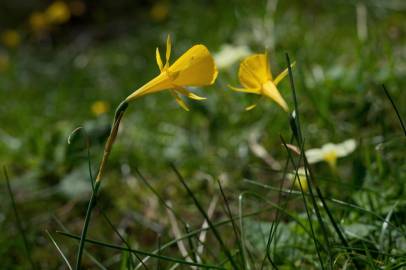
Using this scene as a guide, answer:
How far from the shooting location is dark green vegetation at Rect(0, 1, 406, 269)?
3.56 feet

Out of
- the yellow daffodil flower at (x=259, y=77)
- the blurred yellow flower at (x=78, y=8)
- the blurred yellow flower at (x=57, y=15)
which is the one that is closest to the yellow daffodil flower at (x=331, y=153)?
the yellow daffodil flower at (x=259, y=77)

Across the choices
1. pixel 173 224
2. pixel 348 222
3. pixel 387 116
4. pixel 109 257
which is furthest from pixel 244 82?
pixel 387 116

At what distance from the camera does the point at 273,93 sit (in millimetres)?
919

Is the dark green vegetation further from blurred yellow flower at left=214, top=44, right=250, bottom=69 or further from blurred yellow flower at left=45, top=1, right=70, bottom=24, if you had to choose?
blurred yellow flower at left=45, top=1, right=70, bottom=24

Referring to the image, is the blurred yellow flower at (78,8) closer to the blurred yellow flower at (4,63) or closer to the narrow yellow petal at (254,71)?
the blurred yellow flower at (4,63)

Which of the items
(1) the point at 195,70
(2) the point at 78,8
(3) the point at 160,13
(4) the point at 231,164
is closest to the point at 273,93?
(1) the point at 195,70

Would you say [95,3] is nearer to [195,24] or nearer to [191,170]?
[195,24]

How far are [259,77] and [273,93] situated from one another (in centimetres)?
4

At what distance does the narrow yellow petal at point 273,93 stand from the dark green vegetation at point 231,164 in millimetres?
72

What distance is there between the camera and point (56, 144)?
218 centimetres

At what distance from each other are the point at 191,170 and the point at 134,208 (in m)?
0.24

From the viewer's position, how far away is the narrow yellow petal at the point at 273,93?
904 millimetres

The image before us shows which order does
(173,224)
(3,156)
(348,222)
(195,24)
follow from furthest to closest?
(195,24)
(3,156)
(173,224)
(348,222)

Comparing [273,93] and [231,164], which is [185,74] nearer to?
[273,93]
